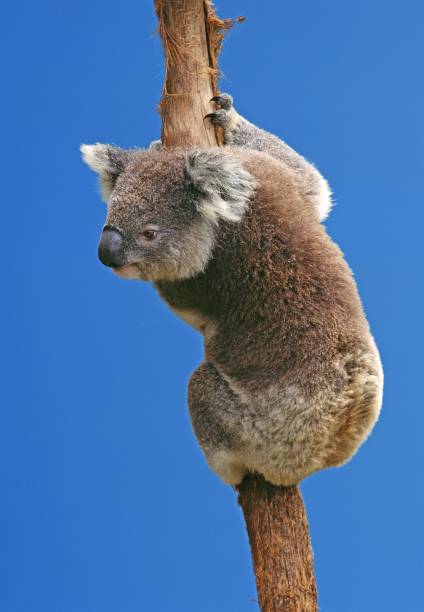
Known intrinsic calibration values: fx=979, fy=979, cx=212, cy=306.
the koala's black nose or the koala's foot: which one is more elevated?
the koala's foot

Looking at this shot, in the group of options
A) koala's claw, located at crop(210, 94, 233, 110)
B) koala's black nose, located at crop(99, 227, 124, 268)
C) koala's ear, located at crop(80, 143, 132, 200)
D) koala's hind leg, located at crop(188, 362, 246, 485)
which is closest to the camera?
koala's black nose, located at crop(99, 227, 124, 268)

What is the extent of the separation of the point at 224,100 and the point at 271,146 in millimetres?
319

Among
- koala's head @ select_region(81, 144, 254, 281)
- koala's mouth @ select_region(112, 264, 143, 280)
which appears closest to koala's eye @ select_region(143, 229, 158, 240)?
koala's head @ select_region(81, 144, 254, 281)

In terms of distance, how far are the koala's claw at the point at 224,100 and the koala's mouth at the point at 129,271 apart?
2.93 ft

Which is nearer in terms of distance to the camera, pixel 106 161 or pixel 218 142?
pixel 106 161

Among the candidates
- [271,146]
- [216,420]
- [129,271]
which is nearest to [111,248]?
[129,271]

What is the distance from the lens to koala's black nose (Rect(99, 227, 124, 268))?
135 inches

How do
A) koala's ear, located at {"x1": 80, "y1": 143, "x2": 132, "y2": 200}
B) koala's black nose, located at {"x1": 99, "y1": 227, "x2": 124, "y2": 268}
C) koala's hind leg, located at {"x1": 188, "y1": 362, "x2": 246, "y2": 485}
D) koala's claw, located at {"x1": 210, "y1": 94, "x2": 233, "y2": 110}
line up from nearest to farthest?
koala's black nose, located at {"x1": 99, "y1": 227, "x2": 124, "y2": 268}, koala's hind leg, located at {"x1": 188, "y1": 362, "x2": 246, "y2": 485}, koala's ear, located at {"x1": 80, "y1": 143, "x2": 132, "y2": 200}, koala's claw, located at {"x1": 210, "y1": 94, "x2": 233, "y2": 110}

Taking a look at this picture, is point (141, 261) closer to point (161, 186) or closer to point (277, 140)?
point (161, 186)

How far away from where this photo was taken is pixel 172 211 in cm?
352

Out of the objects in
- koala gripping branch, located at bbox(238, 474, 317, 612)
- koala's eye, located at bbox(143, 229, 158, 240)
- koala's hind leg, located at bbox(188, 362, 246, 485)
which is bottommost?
koala gripping branch, located at bbox(238, 474, 317, 612)

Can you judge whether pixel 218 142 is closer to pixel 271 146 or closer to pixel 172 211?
pixel 271 146

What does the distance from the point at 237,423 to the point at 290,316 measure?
44 cm

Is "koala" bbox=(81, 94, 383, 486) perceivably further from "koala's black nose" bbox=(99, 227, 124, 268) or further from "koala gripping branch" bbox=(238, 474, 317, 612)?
"koala gripping branch" bbox=(238, 474, 317, 612)
